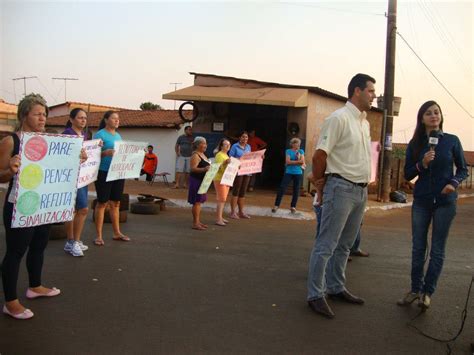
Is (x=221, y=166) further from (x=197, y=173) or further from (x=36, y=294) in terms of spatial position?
(x=36, y=294)

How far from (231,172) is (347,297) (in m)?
5.26

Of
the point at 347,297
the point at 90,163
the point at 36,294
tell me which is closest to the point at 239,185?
the point at 90,163

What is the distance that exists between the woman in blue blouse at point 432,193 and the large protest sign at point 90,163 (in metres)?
4.05

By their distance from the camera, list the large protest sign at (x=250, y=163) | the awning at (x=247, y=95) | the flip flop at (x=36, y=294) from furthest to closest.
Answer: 1. the awning at (x=247, y=95)
2. the large protest sign at (x=250, y=163)
3. the flip flop at (x=36, y=294)

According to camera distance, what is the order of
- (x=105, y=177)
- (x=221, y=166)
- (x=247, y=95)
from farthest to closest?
(x=247, y=95)
(x=221, y=166)
(x=105, y=177)

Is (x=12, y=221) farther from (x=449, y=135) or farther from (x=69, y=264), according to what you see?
(x=449, y=135)

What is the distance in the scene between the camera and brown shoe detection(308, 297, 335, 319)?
4.48 m

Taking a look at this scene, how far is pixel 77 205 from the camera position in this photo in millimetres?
6305

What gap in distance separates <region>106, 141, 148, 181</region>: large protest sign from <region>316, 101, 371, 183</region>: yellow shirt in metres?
3.42

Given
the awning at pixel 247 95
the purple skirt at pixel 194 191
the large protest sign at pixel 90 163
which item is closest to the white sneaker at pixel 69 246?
the large protest sign at pixel 90 163

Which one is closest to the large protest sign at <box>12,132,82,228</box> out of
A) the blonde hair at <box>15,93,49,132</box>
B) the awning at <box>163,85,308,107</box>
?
the blonde hair at <box>15,93,49,132</box>

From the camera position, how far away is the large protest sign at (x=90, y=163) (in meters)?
6.26

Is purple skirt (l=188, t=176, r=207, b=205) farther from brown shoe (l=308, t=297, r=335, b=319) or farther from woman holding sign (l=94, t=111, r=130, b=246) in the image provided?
brown shoe (l=308, t=297, r=335, b=319)

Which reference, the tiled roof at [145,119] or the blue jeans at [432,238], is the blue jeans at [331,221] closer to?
the blue jeans at [432,238]
